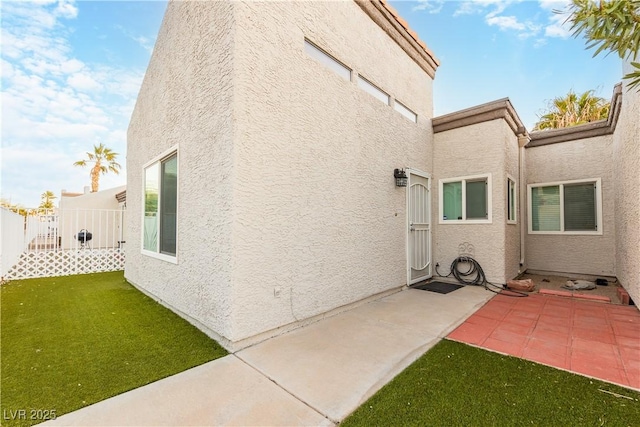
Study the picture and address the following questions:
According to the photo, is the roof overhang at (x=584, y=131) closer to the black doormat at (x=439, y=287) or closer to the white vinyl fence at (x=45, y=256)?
the black doormat at (x=439, y=287)

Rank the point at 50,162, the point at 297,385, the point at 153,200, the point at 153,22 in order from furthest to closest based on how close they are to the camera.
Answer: the point at 50,162 < the point at 153,22 < the point at 153,200 < the point at 297,385

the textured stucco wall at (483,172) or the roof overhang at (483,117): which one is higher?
the roof overhang at (483,117)

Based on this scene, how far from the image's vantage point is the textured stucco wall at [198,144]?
384cm

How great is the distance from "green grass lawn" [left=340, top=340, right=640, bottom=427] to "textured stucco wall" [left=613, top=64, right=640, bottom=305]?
414cm

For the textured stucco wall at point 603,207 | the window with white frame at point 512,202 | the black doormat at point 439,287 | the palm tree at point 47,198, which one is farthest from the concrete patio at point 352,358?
the palm tree at point 47,198

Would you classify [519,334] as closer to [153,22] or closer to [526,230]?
[526,230]

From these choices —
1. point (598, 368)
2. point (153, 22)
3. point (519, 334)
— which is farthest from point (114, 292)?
point (598, 368)

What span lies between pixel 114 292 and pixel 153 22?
7.21m

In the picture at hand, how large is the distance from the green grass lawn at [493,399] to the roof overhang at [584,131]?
7633 mm

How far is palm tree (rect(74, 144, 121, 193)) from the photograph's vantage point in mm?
25297

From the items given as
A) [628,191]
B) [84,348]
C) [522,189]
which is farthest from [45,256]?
[628,191]

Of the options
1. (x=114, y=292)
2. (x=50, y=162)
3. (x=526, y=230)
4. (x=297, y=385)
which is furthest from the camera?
(x=50, y=162)

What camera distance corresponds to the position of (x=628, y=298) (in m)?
5.75

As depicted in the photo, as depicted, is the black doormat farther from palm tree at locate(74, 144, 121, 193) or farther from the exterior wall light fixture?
palm tree at locate(74, 144, 121, 193)
